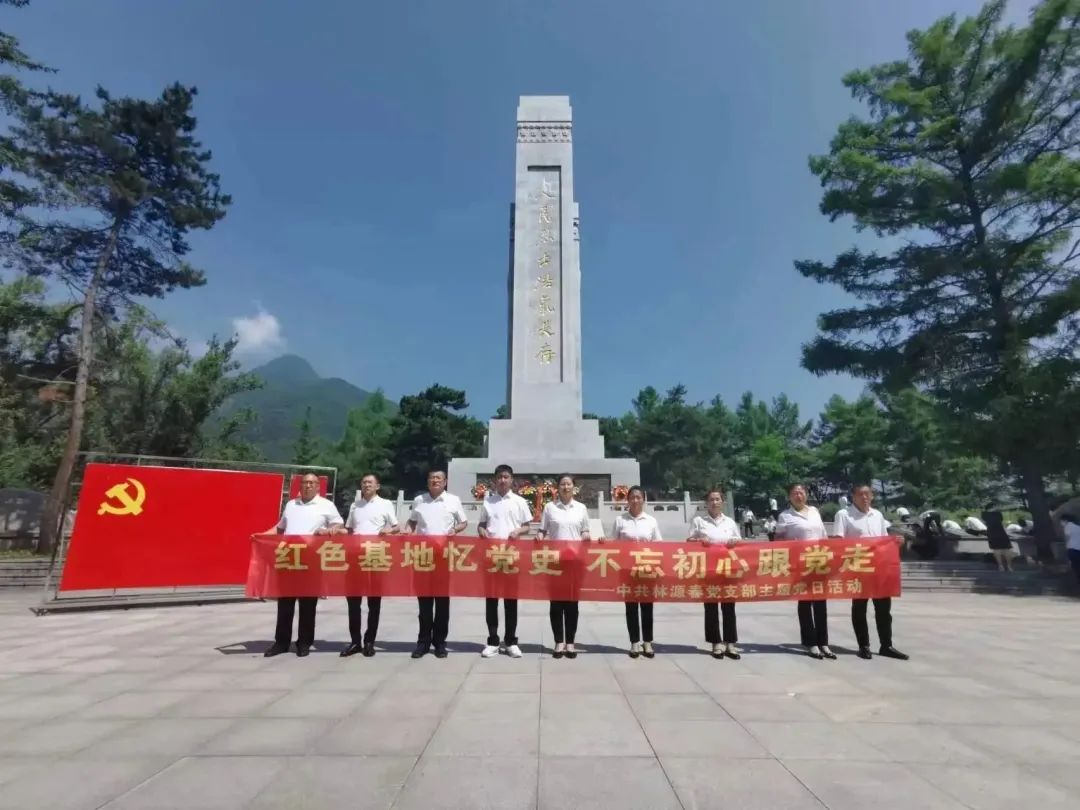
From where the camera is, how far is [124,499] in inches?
293

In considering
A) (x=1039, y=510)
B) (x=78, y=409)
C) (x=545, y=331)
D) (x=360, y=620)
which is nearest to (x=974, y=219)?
(x=1039, y=510)

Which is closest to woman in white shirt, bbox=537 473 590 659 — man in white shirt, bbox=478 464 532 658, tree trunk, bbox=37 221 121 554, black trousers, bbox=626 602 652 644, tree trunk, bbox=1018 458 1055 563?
man in white shirt, bbox=478 464 532 658

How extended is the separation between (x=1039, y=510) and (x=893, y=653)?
35.9 ft

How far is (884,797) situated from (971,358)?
48.5ft

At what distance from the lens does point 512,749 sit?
2.74 meters

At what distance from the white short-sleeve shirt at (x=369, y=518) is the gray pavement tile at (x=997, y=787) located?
4065 millimetres

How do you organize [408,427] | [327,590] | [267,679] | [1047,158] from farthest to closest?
[408,427]
[1047,158]
[327,590]
[267,679]

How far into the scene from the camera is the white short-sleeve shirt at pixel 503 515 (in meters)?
5.06

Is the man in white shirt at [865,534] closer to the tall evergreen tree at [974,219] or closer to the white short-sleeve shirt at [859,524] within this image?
the white short-sleeve shirt at [859,524]

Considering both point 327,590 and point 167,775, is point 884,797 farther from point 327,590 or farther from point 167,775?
point 327,590

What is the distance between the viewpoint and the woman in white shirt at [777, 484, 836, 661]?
4.94m

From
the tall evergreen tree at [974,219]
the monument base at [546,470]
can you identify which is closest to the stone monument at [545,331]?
the monument base at [546,470]

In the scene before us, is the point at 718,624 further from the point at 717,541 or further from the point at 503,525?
the point at 503,525

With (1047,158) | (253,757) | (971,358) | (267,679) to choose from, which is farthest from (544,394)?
(253,757)
